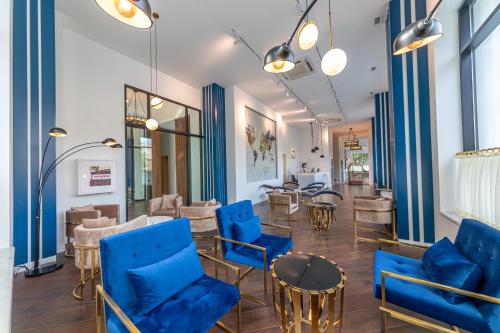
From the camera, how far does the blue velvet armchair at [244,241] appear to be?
2.29 meters

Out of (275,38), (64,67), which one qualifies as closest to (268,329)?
(275,38)

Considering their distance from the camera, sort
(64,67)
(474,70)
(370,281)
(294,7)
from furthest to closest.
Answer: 1. (64,67)
2. (294,7)
3. (474,70)
4. (370,281)

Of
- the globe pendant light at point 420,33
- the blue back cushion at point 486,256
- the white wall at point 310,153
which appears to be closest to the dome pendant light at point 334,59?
the globe pendant light at point 420,33

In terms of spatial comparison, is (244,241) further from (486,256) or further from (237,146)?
(237,146)

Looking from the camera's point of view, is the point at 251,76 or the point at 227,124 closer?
the point at 251,76

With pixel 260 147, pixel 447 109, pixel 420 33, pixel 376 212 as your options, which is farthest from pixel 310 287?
pixel 260 147

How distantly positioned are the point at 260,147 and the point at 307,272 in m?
7.26

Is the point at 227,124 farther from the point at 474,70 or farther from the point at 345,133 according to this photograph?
the point at 345,133

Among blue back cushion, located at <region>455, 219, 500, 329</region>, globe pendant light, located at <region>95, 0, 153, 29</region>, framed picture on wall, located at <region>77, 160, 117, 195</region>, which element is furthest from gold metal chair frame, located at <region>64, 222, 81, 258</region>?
blue back cushion, located at <region>455, 219, 500, 329</region>

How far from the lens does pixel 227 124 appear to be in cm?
692

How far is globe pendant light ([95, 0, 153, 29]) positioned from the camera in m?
1.32

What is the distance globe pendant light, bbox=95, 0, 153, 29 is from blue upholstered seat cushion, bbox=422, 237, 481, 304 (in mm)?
2773

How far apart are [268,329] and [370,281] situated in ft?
4.81

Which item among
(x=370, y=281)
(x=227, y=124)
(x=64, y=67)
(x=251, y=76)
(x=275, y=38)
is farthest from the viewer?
(x=227, y=124)
